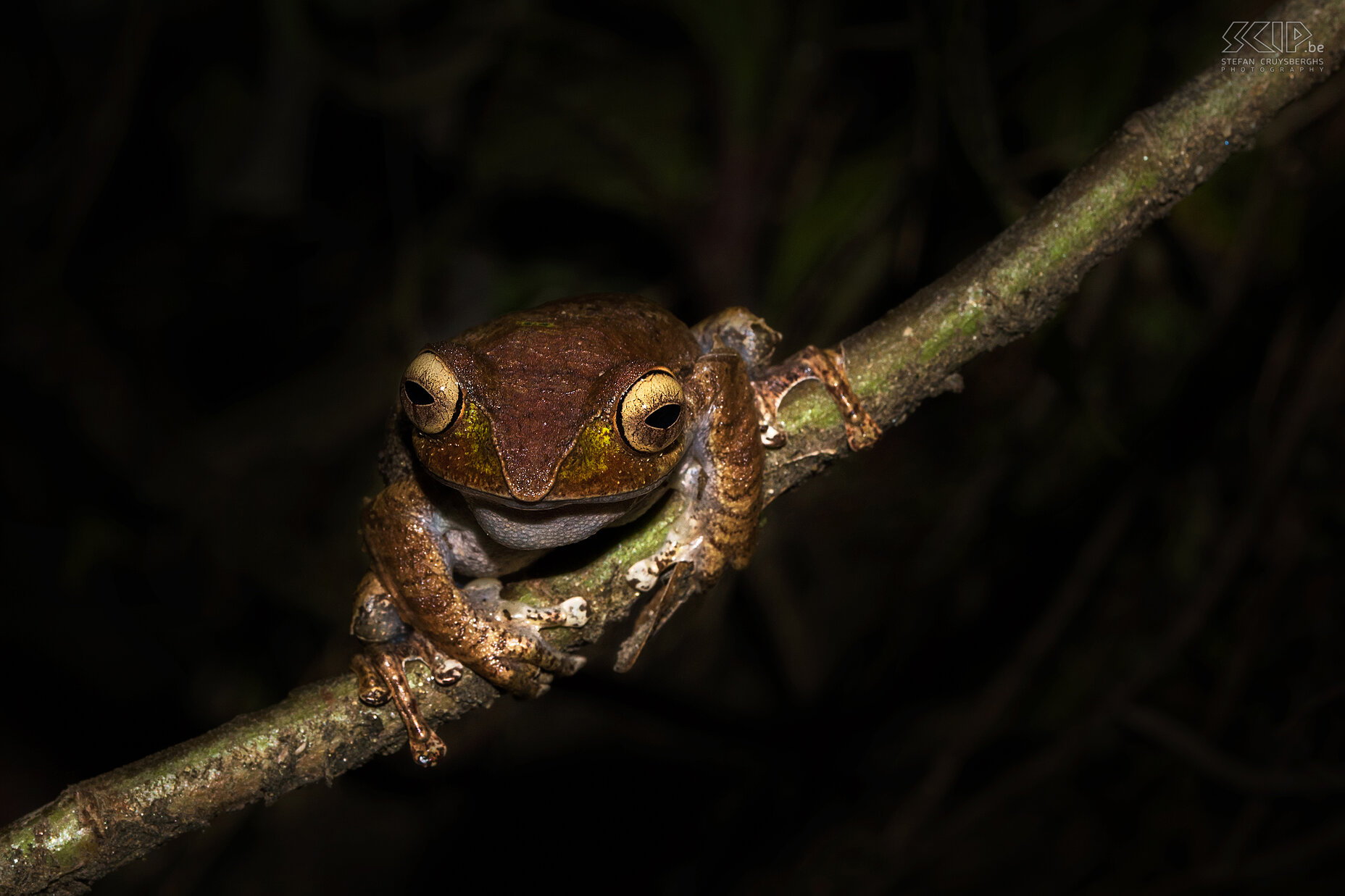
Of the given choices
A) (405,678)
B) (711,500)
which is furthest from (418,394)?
(711,500)

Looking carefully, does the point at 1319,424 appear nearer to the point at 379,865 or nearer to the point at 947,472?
the point at 947,472

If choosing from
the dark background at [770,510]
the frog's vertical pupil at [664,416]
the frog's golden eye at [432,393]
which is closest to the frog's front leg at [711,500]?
the frog's vertical pupil at [664,416]

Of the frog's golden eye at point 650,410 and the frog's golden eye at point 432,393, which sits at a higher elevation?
the frog's golden eye at point 432,393

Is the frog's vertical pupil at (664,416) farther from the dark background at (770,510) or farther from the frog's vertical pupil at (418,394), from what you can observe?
the dark background at (770,510)

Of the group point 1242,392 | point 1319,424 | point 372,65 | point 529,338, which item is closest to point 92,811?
point 529,338

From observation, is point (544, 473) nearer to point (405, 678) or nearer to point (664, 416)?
point (664, 416)

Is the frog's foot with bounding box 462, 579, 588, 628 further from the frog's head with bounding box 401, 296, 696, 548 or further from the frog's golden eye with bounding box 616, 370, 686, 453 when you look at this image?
the frog's golden eye with bounding box 616, 370, 686, 453

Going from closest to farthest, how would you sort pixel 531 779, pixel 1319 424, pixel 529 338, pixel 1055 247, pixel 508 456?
pixel 508 456, pixel 529 338, pixel 1055 247, pixel 1319 424, pixel 531 779
